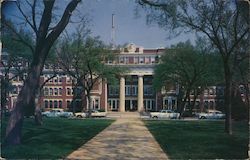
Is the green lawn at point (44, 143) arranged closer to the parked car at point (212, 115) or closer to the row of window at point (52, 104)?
the row of window at point (52, 104)

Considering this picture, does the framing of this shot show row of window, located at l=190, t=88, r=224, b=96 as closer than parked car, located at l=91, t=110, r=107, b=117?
Yes

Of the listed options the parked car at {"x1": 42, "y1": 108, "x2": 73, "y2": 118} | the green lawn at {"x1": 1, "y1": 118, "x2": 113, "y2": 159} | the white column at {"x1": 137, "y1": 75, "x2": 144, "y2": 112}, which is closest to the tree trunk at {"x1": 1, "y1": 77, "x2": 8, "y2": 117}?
the green lawn at {"x1": 1, "y1": 118, "x2": 113, "y2": 159}

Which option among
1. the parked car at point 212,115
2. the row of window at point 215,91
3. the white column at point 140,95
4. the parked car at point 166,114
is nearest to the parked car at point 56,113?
the white column at point 140,95

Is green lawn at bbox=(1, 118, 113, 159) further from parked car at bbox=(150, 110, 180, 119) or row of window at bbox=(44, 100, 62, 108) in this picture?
parked car at bbox=(150, 110, 180, 119)

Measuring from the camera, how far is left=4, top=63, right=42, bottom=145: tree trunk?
8.18 metres

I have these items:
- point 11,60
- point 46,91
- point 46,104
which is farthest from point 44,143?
point 11,60

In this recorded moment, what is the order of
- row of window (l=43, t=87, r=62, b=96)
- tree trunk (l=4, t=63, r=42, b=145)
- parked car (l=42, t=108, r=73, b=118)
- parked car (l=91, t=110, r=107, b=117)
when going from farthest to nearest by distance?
parked car (l=91, t=110, r=107, b=117) → parked car (l=42, t=108, r=73, b=118) → row of window (l=43, t=87, r=62, b=96) → tree trunk (l=4, t=63, r=42, b=145)

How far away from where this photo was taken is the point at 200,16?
1097 cm

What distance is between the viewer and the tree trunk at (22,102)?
26.8 ft

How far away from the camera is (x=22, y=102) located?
872 centimetres

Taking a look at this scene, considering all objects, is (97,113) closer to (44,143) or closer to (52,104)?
(52,104)

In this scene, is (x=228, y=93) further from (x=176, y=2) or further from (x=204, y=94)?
(x=176, y=2)

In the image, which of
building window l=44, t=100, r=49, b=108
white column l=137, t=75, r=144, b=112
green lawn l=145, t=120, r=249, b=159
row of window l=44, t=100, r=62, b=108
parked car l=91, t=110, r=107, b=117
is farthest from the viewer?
parked car l=91, t=110, r=107, b=117

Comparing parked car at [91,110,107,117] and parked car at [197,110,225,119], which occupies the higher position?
parked car at [197,110,225,119]
